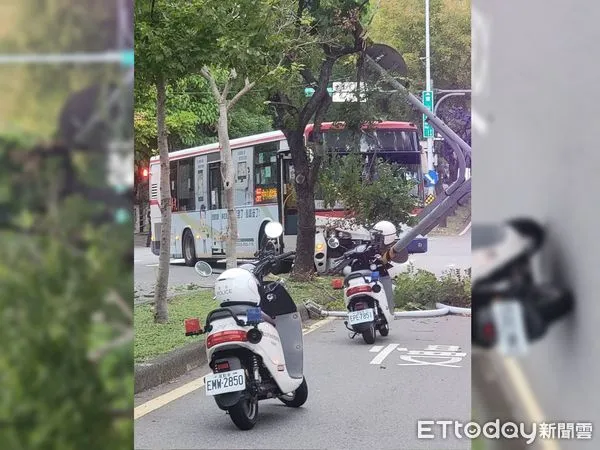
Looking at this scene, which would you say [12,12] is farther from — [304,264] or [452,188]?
[452,188]

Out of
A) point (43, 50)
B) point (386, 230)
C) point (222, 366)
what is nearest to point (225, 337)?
point (222, 366)

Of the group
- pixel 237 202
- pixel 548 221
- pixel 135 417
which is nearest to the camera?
pixel 548 221

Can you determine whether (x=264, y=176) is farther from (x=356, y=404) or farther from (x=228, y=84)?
(x=356, y=404)

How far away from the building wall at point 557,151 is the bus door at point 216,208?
2.80 ft

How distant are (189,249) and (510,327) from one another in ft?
3.41

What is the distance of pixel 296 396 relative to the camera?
217cm

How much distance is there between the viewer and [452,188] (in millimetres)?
2088

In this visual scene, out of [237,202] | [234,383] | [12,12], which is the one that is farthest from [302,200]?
[12,12]

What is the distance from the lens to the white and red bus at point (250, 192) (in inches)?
84.7

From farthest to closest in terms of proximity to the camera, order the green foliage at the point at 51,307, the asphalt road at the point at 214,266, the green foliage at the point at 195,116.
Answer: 1. the green foliage at the point at 195,116
2. the asphalt road at the point at 214,266
3. the green foliage at the point at 51,307

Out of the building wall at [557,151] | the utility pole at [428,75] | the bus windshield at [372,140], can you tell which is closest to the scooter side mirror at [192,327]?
the bus windshield at [372,140]

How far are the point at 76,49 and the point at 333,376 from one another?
127cm

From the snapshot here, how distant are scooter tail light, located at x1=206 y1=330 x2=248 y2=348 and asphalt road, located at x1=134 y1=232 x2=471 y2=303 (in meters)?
0.17

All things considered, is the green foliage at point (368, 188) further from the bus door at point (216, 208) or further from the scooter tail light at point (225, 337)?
the scooter tail light at point (225, 337)
